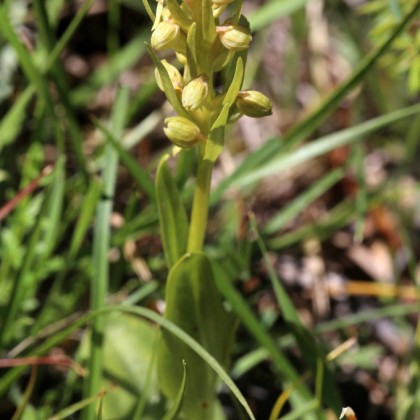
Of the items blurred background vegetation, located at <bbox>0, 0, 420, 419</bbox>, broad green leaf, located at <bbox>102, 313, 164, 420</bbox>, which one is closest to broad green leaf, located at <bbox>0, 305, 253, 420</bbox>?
blurred background vegetation, located at <bbox>0, 0, 420, 419</bbox>

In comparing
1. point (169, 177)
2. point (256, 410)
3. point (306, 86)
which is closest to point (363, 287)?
point (256, 410)

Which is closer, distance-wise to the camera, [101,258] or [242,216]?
[101,258]

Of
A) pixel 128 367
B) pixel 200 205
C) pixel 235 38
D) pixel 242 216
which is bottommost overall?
pixel 242 216

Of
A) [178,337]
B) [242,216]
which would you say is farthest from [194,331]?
[242,216]

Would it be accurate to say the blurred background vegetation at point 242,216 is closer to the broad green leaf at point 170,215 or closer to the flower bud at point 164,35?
the broad green leaf at point 170,215

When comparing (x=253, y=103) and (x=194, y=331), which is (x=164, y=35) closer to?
(x=253, y=103)

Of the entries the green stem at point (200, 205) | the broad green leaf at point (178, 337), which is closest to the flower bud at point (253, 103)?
the green stem at point (200, 205)

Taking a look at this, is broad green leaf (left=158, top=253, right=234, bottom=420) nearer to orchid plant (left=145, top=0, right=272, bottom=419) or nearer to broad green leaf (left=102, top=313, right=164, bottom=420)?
orchid plant (left=145, top=0, right=272, bottom=419)
